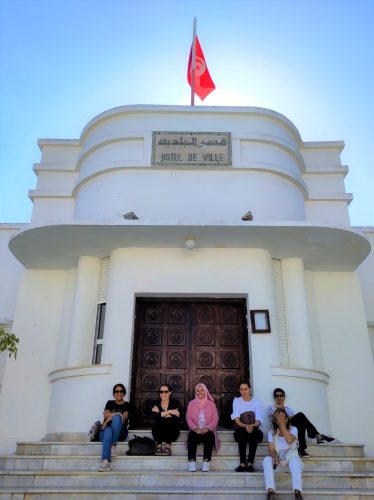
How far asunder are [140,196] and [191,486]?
5.57m

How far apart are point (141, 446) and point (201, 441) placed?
2.71ft

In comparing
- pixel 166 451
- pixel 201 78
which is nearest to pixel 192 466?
pixel 166 451

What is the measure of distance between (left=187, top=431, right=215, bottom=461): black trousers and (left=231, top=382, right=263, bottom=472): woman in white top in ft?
1.26

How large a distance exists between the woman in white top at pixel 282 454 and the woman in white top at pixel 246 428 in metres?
0.26

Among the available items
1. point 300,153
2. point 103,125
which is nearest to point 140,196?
point 103,125

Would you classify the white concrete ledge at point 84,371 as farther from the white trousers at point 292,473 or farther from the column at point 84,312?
the white trousers at point 292,473

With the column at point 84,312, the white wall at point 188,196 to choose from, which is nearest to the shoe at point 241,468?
the column at point 84,312

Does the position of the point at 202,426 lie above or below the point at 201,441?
above

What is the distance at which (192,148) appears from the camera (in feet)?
32.0

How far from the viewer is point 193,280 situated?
328 inches

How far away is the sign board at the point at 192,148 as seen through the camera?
962 cm

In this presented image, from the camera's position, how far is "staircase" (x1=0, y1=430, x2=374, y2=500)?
5.28m

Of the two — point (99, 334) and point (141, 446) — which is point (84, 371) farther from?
point (141, 446)

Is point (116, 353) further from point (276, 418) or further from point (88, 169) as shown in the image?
point (88, 169)
